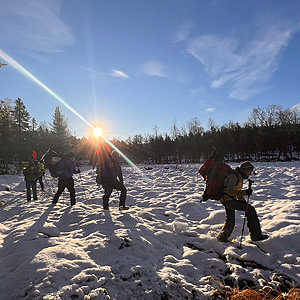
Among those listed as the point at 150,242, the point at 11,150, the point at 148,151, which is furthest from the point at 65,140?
the point at 150,242

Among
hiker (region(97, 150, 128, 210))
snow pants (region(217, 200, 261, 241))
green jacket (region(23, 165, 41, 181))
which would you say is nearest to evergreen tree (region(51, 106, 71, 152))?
green jacket (region(23, 165, 41, 181))

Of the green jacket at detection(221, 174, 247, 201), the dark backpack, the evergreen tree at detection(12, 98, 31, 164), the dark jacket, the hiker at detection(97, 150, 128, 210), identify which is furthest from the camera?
the evergreen tree at detection(12, 98, 31, 164)

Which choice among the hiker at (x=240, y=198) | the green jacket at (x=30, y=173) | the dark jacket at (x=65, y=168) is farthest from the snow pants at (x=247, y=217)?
the green jacket at (x=30, y=173)

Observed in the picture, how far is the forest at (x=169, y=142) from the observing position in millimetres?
28406

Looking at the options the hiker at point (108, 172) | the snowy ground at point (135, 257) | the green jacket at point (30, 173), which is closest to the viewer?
the snowy ground at point (135, 257)

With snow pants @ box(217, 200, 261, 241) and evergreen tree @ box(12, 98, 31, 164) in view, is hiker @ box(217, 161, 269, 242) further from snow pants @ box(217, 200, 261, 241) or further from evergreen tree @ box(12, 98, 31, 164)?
evergreen tree @ box(12, 98, 31, 164)

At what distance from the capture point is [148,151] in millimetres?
51188

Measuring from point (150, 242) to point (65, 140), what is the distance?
2891cm

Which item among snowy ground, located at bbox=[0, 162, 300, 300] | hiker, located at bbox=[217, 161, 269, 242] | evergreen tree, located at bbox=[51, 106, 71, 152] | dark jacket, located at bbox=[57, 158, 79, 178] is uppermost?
evergreen tree, located at bbox=[51, 106, 71, 152]

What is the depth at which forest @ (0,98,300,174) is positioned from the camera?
28.4 m

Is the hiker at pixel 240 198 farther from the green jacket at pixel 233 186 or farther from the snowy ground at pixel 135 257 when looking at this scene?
the snowy ground at pixel 135 257

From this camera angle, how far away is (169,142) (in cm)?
4850

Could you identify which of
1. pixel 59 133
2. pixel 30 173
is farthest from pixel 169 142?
pixel 30 173

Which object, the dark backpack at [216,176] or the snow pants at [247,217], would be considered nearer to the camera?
the snow pants at [247,217]
